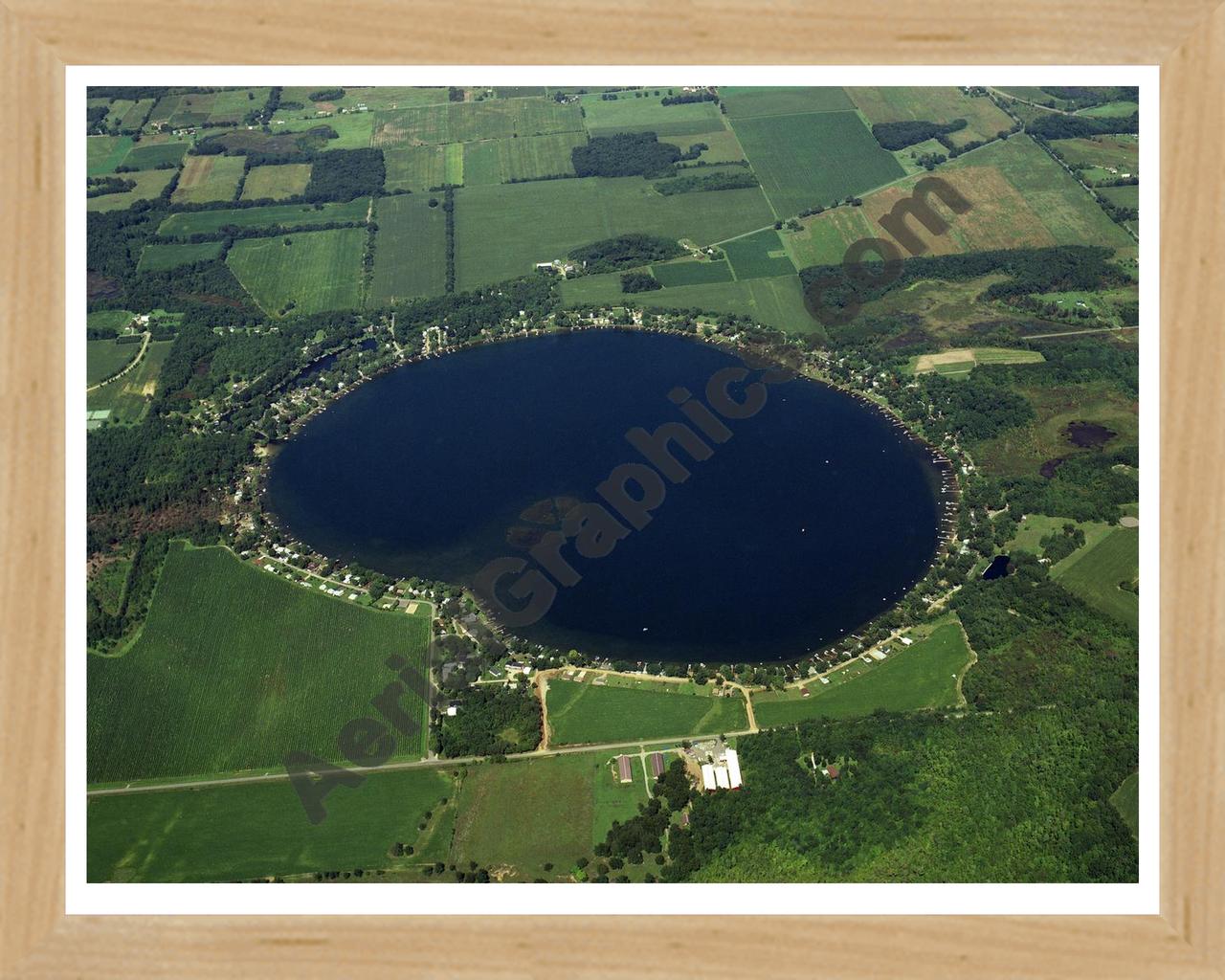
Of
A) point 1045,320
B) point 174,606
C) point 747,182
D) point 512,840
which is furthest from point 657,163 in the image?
point 512,840

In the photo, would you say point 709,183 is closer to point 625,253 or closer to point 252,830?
point 625,253

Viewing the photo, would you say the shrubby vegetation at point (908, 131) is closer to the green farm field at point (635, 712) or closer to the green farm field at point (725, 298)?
the green farm field at point (725, 298)

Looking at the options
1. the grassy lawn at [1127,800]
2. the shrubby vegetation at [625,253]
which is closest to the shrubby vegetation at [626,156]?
the shrubby vegetation at [625,253]

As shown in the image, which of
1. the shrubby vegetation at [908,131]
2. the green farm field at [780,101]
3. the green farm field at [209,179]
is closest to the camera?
the green farm field at [209,179]

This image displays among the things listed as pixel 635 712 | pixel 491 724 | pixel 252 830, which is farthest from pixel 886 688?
pixel 252 830
